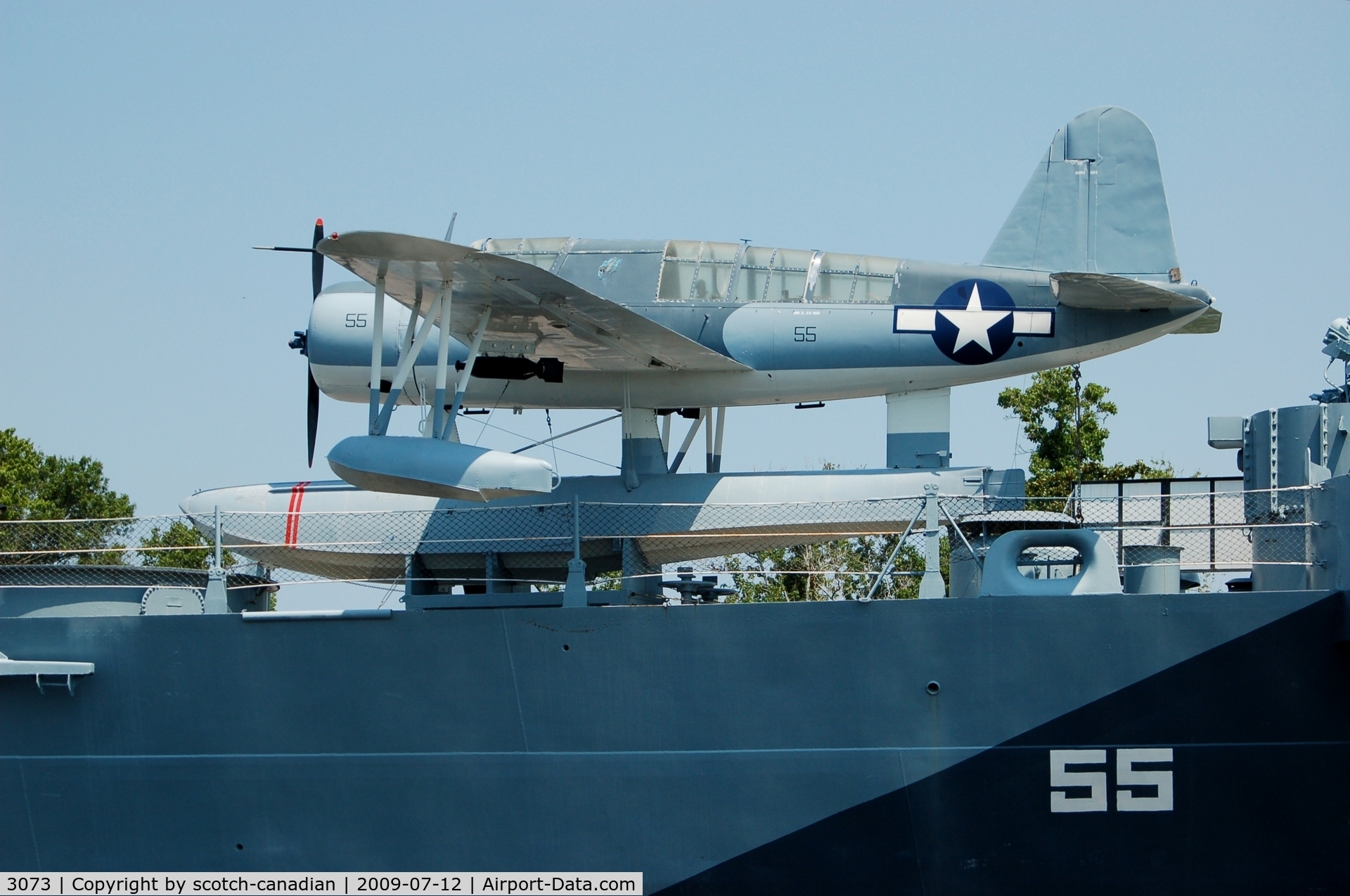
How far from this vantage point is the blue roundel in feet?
51.5

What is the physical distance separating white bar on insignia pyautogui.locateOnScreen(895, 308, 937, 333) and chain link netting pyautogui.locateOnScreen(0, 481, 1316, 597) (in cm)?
227

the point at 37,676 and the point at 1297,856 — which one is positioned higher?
the point at 37,676

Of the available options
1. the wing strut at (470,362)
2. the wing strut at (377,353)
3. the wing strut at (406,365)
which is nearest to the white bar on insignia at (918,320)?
the wing strut at (470,362)

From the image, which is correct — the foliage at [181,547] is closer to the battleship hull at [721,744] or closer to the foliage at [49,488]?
the battleship hull at [721,744]

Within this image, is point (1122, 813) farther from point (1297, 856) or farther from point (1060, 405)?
point (1060, 405)

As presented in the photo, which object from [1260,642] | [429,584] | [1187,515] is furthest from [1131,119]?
[429,584]

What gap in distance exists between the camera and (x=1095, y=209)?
53.7 ft

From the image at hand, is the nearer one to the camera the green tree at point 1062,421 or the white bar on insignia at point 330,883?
the white bar on insignia at point 330,883

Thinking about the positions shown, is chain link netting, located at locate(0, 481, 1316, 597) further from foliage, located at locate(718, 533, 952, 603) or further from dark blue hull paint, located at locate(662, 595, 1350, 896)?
foliage, located at locate(718, 533, 952, 603)

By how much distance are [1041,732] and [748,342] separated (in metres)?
Result: 5.95

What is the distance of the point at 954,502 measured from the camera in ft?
45.1

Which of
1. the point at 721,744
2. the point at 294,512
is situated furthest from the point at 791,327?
the point at 294,512

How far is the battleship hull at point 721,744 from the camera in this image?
11.9 metres

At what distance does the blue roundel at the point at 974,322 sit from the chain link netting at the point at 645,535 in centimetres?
187
